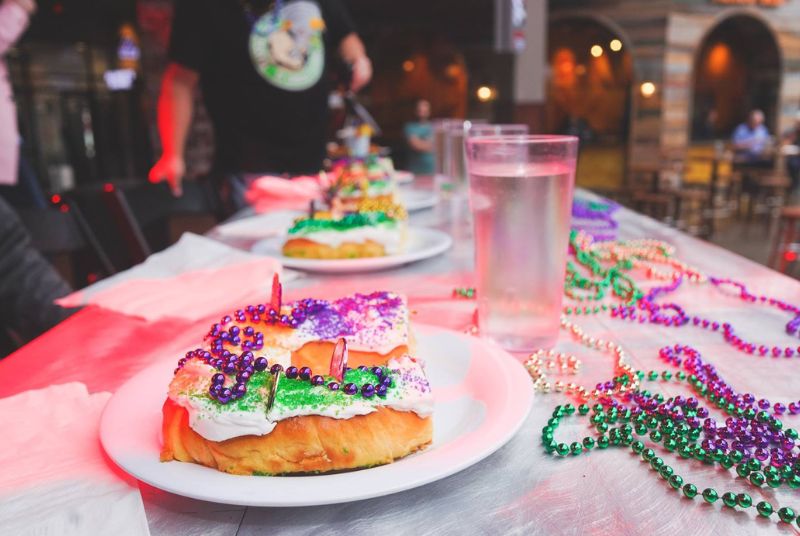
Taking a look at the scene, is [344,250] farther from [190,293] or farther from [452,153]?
[452,153]

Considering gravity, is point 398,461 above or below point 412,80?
below

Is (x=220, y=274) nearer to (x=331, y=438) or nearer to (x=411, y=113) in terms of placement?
(x=331, y=438)

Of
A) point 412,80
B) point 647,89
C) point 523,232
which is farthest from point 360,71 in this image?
point 412,80

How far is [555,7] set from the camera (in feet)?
33.2

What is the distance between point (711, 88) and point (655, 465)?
50.5 ft

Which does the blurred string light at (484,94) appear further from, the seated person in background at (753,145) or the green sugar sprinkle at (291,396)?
the green sugar sprinkle at (291,396)

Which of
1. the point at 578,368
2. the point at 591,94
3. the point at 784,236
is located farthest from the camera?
the point at 591,94

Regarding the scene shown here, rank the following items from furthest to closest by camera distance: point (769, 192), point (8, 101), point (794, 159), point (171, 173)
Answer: point (794, 159), point (769, 192), point (8, 101), point (171, 173)

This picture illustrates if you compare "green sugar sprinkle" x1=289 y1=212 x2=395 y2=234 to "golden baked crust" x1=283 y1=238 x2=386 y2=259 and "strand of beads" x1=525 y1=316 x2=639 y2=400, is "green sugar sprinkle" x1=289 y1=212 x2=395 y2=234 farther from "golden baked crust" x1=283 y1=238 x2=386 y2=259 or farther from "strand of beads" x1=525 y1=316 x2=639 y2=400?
"strand of beads" x1=525 y1=316 x2=639 y2=400

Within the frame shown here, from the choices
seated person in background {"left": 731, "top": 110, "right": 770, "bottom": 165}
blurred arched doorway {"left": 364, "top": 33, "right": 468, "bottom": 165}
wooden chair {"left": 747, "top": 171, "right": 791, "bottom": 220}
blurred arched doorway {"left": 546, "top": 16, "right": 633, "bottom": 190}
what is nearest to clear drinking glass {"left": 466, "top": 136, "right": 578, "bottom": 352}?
wooden chair {"left": 747, "top": 171, "right": 791, "bottom": 220}

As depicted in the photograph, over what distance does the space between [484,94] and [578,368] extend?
10.0 meters

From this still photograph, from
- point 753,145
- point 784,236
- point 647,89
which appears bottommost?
point 784,236

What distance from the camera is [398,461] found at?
0.51m

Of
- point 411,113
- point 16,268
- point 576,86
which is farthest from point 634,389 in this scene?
point 576,86
